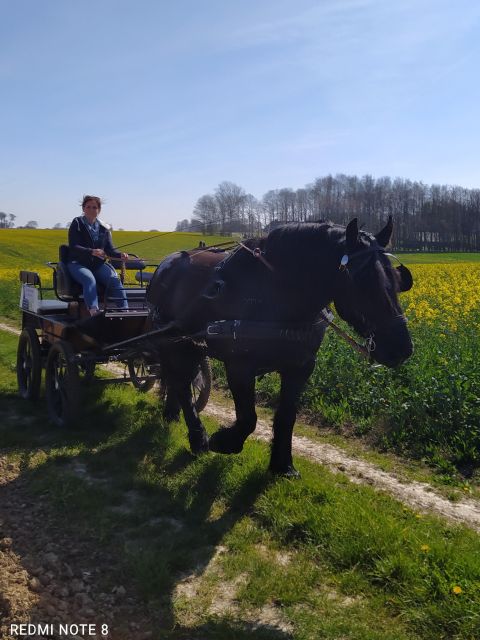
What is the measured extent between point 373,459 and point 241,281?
8.78 feet

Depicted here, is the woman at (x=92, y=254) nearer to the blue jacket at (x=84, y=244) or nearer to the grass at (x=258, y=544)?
the blue jacket at (x=84, y=244)

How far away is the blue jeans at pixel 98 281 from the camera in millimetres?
6316

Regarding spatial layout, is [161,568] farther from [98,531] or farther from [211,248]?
[211,248]

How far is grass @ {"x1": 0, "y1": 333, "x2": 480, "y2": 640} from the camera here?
119 inches

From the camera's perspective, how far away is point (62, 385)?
6.39 metres

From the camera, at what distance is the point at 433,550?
3.52 m

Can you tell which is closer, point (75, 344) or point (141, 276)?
point (75, 344)

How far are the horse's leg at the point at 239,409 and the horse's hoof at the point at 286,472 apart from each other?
1.55 feet

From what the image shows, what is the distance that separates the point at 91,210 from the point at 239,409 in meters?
3.63

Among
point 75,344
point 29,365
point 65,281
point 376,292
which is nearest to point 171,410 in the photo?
point 75,344

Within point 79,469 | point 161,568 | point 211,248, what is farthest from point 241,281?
point 79,469

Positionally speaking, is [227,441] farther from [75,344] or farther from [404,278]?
[75,344]

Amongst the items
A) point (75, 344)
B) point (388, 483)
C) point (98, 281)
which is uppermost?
point (98, 281)

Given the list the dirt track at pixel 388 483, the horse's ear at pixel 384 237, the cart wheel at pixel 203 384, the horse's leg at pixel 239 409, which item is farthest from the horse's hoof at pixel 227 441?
the cart wheel at pixel 203 384
